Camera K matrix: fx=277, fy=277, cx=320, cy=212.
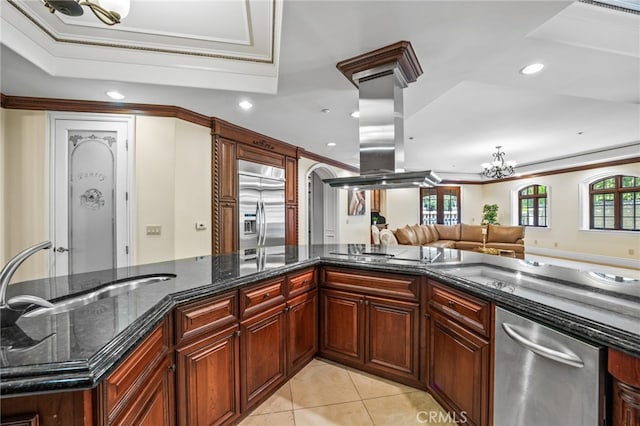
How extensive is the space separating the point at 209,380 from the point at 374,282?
A: 122cm

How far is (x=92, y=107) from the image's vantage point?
2.98 meters

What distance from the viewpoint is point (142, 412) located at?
Result: 100 cm

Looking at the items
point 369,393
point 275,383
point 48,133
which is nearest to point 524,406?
point 369,393

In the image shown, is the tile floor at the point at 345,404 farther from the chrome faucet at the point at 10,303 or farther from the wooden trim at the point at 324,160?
the wooden trim at the point at 324,160

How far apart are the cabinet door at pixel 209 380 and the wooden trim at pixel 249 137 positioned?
2.79 m

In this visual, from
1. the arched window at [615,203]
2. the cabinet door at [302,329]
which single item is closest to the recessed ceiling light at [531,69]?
the cabinet door at [302,329]

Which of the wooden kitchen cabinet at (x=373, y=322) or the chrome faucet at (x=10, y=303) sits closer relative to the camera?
the chrome faucet at (x=10, y=303)

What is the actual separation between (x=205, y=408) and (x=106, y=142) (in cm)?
301

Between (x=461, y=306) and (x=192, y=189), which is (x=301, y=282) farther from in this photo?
(x=192, y=189)

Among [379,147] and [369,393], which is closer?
[369,393]

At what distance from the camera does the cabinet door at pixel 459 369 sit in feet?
4.64

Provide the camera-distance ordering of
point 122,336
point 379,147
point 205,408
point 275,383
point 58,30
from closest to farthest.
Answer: point 122,336 < point 205,408 < point 275,383 < point 58,30 < point 379,147

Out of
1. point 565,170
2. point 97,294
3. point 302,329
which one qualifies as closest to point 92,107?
point 97,294

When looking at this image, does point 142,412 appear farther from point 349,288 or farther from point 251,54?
point 251,54
